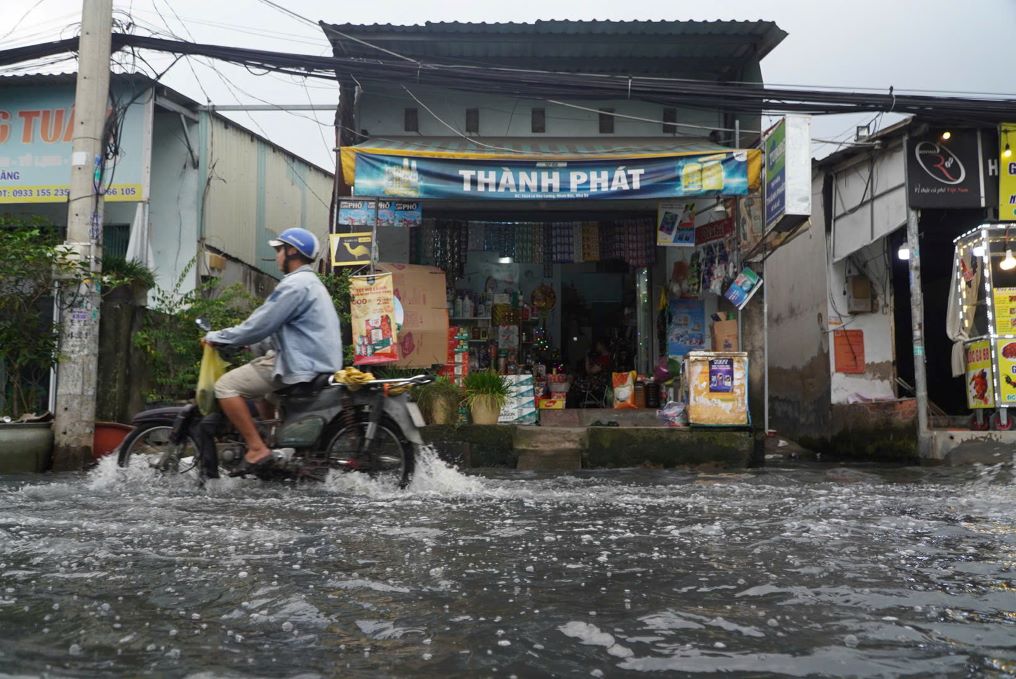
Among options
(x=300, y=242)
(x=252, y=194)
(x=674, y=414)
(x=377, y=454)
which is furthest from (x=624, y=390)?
(x=300, y=242)

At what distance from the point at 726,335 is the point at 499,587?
9.70 m

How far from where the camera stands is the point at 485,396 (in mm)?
10359

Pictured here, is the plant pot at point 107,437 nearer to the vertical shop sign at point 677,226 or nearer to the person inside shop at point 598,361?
the vertical shop sign at point 677,226

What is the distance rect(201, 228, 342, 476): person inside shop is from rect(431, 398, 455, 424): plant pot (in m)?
4.11

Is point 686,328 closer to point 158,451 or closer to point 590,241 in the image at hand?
point 590,241

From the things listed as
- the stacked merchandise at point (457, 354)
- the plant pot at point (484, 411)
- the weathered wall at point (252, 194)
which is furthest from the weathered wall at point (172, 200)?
the plant pot at point (484, 411)

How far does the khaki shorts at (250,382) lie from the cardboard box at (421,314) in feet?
19.5

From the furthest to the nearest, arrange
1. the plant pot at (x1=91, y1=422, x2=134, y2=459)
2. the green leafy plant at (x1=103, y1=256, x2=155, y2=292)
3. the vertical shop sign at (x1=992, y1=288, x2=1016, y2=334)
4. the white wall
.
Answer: the white wall < the green leafy plant at (x1=103, y1=256, x2=155, y2=292) < the vertical shop sign at (x1=992, y1=288, x2=1016, y2=334) < the plant pot at (x1=91, y1=422, x2=134, y2=459)

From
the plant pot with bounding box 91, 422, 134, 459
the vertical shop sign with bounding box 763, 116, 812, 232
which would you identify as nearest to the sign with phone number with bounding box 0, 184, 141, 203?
the plant pot with bounding box 91, 422, 134, 459

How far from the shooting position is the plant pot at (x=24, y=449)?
27.5 ft

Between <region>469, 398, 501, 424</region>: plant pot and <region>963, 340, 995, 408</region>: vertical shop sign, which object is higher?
<region>963, 340, 995, 408</region>: vertical shop sign

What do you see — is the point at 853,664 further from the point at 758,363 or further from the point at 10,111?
the point at 10,111

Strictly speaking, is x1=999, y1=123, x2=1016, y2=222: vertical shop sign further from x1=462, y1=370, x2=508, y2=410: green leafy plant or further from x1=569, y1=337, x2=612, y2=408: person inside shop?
x1=462, y1=370, x2=508, y2=410: green leafy plant

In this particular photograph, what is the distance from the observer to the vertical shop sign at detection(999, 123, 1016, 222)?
38.4 feet
